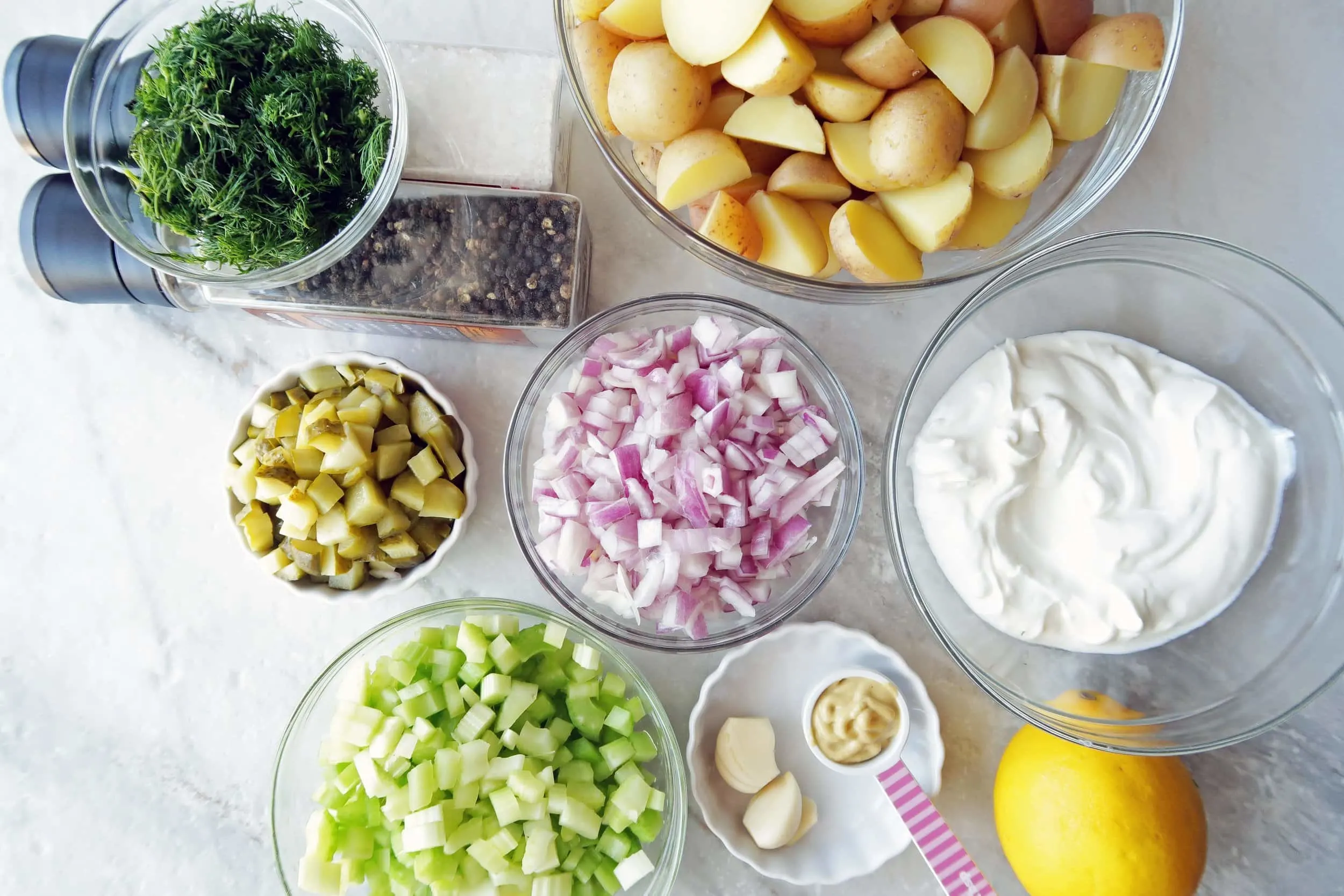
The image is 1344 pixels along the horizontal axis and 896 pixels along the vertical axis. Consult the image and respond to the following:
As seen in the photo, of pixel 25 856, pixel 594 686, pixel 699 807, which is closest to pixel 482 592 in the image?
pixel 594 686

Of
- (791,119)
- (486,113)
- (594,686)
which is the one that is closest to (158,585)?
(594,686)

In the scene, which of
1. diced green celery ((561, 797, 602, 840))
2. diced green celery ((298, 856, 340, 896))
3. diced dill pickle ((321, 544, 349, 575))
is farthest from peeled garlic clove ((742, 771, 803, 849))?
diced dill pickle ((321, 544, 349, 575))

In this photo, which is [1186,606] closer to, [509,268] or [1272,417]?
[1272,417]

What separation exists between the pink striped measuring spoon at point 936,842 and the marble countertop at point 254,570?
0.16 metres

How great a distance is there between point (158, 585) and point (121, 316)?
0.45 meters

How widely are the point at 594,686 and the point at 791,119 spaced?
0.80 m

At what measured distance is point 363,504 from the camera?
1155 mm

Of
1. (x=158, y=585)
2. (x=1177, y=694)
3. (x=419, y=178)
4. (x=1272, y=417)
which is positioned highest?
(x=419, y=178)

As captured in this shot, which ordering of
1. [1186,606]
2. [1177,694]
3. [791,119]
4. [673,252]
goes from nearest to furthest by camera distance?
1. [791,119]
2. [1186,606]
3. [1177,694]
4. [673,252]

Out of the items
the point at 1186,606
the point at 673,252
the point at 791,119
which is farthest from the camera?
the point at 673,252

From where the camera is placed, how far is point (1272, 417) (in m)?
1.14

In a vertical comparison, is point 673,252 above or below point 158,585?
above

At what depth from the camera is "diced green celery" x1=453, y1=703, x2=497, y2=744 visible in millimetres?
1133

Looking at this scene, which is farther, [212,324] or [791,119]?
[212,324]
